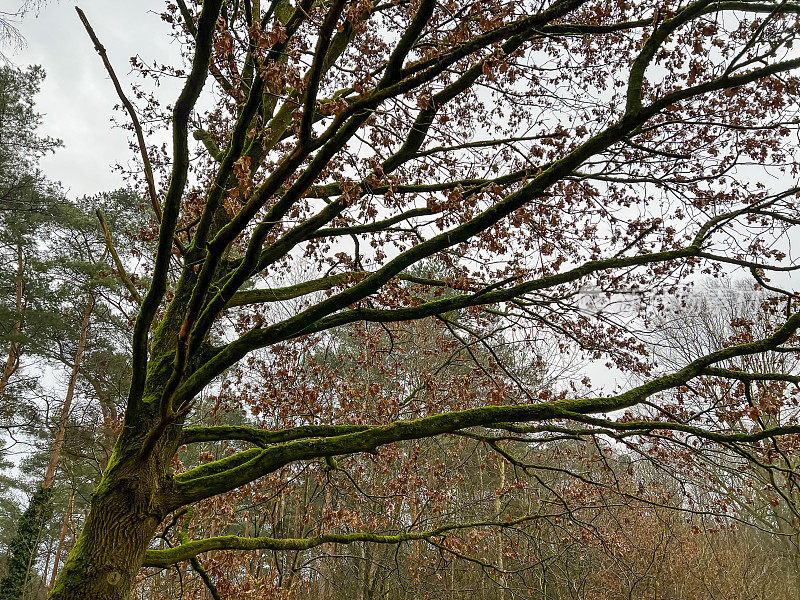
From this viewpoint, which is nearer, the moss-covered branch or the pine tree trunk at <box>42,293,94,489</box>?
the moss-covered branch

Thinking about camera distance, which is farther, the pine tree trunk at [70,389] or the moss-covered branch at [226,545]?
Result: the pine tree trunk at [70,389]

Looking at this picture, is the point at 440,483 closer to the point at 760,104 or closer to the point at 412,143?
the point at 412,143

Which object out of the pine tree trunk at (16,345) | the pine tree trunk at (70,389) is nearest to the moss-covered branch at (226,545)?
the pine tree trunk at (70,389)

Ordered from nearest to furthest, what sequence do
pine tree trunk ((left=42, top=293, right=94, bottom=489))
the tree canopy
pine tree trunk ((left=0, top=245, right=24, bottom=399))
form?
the tree canopy, pine tree trunk ((left=42, top=293, right=94, bottom=489)), pine tree trunk ((left=0, top=245, right=24, bottom=399))

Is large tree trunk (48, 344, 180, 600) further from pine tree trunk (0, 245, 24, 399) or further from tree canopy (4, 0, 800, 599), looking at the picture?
pine tree trunk (0, 245, 24, 399)

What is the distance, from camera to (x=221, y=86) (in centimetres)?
474

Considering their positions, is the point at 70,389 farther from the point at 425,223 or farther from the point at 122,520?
the point at 425,223

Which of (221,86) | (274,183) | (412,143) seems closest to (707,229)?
(412,143)

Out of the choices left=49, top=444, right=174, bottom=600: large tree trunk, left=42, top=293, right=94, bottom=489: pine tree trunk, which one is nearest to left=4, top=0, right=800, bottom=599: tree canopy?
left=49, top=444, right=174, bottom=600: large tree trunk

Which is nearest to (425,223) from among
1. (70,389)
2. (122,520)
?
(122,520)

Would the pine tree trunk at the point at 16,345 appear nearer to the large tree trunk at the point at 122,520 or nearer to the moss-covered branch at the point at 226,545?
the moss-covered branch at the point at 226,545

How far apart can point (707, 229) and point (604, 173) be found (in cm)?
114

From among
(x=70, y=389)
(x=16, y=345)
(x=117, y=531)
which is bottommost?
(x=117, y=531)

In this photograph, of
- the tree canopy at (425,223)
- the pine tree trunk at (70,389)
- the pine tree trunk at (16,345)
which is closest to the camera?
the tree canopy at (425,223)
